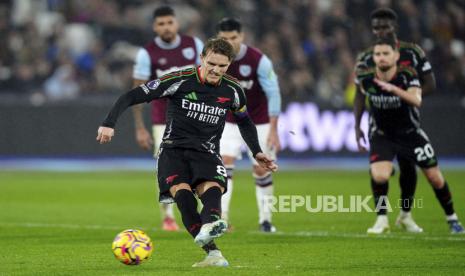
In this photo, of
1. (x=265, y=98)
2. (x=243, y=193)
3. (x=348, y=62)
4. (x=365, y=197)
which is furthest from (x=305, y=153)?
(x=265, y=98)

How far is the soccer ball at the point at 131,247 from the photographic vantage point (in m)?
8.66

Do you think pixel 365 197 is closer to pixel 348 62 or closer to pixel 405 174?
pixel 405 174

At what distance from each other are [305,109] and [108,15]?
5.70 m

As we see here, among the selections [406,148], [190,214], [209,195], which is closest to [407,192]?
[406,148]

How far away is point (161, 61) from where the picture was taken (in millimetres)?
12969

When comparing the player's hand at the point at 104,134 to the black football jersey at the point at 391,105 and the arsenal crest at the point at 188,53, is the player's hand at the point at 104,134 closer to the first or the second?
the black football jersey at the point at 391,105

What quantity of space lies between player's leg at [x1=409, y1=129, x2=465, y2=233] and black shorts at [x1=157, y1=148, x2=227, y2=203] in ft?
11.3

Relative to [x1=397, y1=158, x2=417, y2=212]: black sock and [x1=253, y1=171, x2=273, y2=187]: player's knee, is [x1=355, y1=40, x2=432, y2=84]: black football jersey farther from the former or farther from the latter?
[x1=253, y1=171, x2=273, y2=187]: player's knee

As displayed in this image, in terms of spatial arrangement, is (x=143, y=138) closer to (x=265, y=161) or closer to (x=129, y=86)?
(x=265, y=161)

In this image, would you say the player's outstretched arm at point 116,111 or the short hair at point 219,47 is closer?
the player's outstretched arm at point 116,111

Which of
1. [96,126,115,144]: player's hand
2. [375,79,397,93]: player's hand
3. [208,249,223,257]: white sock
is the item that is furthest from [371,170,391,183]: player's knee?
[96,126,115,144]: player's hand

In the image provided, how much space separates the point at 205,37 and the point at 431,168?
1363 centimetres

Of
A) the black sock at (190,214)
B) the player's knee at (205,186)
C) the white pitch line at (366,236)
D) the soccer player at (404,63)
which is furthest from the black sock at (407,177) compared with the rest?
the black sock at (190,214)

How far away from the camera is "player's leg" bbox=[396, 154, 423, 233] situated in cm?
1230
